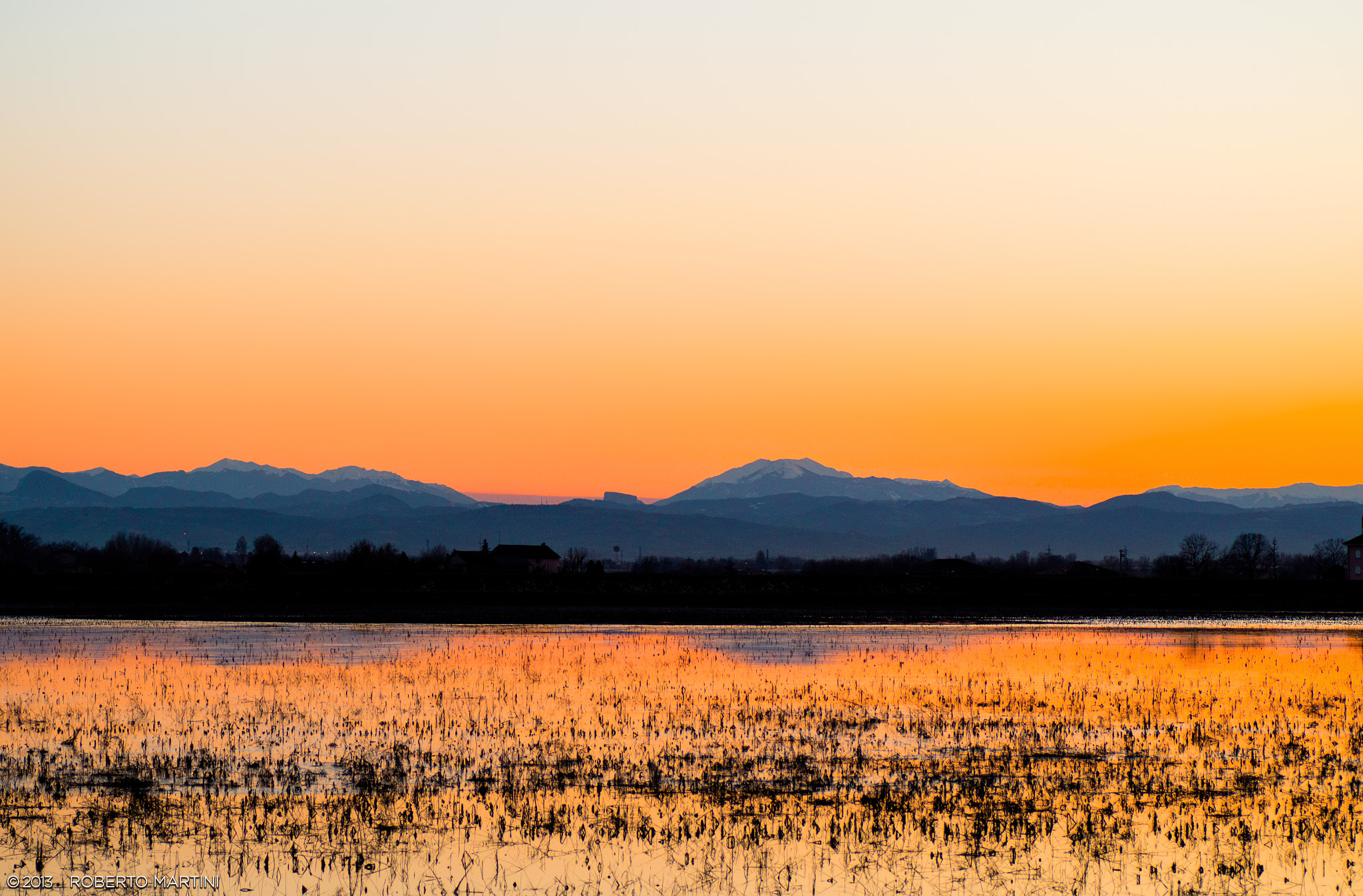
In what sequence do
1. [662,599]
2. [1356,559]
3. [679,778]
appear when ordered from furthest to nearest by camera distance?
1. [1356,559]
2. [662,599]
3. [679,778]

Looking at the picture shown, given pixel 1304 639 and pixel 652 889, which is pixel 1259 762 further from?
pixel 1304 639

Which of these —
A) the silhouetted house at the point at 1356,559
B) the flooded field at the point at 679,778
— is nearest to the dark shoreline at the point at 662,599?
the flooded field at the point at 679,778

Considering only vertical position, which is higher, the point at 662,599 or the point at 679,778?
the point at 662,599

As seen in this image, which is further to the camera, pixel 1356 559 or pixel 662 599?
pixel 1356 559

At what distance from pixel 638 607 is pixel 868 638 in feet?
114

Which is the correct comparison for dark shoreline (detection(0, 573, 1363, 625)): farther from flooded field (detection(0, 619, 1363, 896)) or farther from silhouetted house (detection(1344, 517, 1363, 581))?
silhouetted house (detection(1344, 517, 1363, 581))

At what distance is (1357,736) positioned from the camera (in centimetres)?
2698

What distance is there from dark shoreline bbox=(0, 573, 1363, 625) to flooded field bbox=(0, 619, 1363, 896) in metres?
36.5

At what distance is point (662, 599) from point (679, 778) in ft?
273

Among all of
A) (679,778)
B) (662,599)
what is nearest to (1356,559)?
(662,599)

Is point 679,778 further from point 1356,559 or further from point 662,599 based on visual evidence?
point 1356,559

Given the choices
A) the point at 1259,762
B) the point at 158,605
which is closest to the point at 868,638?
the point at 1259,762

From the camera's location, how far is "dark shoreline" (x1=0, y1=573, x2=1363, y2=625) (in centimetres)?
7981

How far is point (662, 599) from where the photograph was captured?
105 meters
